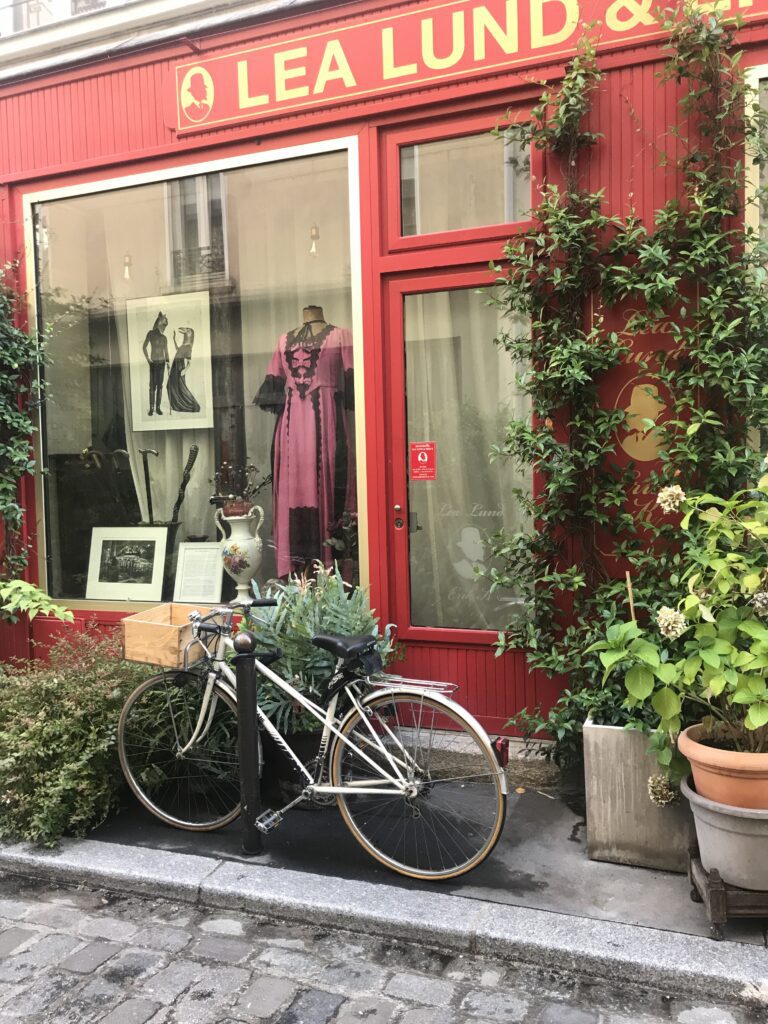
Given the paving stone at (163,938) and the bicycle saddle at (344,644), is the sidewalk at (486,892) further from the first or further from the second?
the bicycle saddle at (344,644)

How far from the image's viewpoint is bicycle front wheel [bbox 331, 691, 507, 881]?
128 inches

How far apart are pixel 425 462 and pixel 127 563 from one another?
2.47 m

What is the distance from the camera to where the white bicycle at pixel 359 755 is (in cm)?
330

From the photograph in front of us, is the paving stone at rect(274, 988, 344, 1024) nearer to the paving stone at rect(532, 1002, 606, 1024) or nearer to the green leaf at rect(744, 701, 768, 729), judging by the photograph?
the paving stone at rect(532, 1002, 606, 1024)

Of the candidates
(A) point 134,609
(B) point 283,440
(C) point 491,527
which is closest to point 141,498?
(A) point 134,609

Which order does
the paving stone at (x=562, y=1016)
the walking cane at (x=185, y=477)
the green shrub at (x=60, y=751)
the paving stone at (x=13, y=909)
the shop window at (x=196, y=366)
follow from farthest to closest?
the walking cane at (x=185, y=477) → the shop window at (x=196, y=366) → the green shrub at (x=60, y=751) → the paving stone at (x=13, y=909) → the paving stone at (x=562, y=1016)

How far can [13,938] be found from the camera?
3066mm

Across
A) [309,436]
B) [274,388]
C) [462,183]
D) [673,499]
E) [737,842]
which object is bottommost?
[737,842]

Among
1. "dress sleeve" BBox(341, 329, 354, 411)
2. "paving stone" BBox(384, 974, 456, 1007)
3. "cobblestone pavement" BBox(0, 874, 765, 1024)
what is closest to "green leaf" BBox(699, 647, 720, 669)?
"cobblestone pavement" BBox(0, 874, 765, 1024)

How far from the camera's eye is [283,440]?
550cm

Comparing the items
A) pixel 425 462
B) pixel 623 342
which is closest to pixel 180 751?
pixel 425 462

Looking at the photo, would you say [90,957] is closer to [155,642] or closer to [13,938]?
[13,938]

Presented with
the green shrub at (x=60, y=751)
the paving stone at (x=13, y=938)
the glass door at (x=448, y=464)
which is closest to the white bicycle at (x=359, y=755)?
the green shrub at (x=60, y=751)

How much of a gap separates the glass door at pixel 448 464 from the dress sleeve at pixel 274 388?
96 cm
